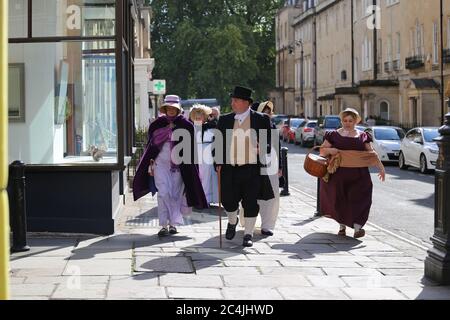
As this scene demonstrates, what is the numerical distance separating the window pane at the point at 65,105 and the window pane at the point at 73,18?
235 mm

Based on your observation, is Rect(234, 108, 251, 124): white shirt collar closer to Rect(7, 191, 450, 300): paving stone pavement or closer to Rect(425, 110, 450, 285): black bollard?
Rect(7, 191, 450, 300): paving stone pavement

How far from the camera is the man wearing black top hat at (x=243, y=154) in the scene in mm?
9875

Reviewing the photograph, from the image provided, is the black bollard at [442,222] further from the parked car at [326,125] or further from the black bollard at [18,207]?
the parked car at [326,125]

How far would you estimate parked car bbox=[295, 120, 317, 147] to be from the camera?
43.8 metres

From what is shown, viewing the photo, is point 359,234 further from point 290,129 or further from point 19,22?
point 290,129

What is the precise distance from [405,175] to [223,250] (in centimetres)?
1565

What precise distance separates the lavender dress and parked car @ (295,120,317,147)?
3262 cm

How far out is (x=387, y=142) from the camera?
2911cm

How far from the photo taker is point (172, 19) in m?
64.8

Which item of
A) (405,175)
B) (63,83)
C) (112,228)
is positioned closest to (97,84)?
(63,83)

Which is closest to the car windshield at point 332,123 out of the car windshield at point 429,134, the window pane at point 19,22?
the car windshield at point 429,134

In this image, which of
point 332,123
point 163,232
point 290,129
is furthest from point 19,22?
point 290,129

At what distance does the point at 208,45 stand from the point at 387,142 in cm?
3193

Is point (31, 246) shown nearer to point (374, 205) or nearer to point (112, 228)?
point (112, 228)
